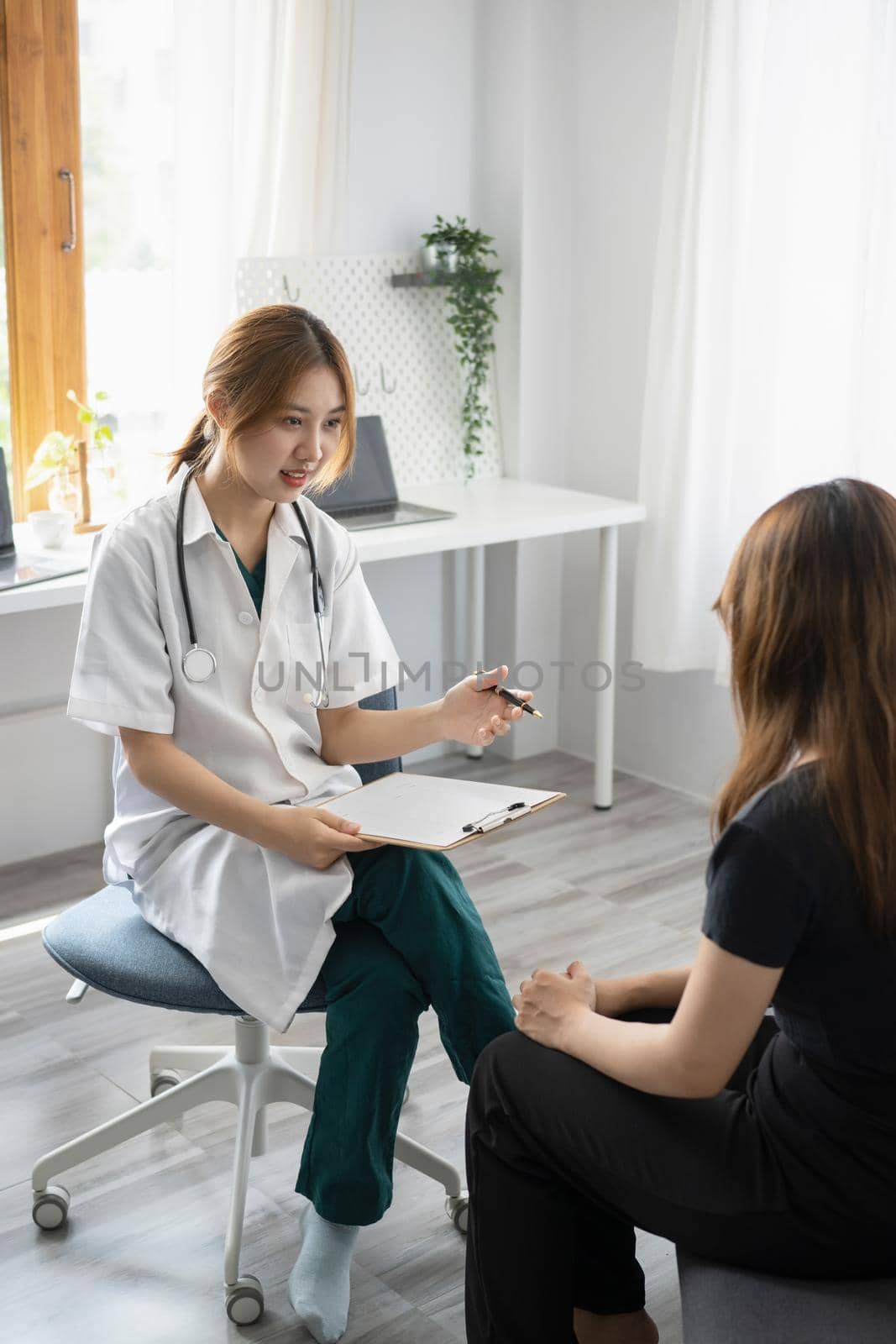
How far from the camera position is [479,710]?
1.85m

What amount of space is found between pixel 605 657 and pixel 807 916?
2047 mm

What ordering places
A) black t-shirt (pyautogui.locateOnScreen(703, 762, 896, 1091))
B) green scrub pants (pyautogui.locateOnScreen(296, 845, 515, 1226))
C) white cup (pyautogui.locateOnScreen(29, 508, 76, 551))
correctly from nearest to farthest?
black t-shirt (pyautogui.locateOnScreen(703, 762, 896, 1091)) < green scrub pants (pyautogui.locateOnScreen(296, 845, 515, 1226)) < white cup (pyautogui.locateOnScreen(29, 508, 76, 551))

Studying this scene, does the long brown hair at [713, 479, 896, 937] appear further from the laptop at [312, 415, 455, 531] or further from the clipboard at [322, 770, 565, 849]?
the laptop at [312, 415, 455, 531]

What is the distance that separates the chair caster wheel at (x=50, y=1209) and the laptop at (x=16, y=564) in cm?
97

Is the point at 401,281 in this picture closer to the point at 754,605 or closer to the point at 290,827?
the point at 290,827

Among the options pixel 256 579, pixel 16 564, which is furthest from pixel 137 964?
pixel 16 564

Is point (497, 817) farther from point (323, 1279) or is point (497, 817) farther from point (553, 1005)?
point (323, 1279)

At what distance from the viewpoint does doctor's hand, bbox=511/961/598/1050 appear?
1323 millimetres

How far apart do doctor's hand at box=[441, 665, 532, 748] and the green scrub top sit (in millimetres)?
268

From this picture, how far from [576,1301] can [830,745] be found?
69 cm

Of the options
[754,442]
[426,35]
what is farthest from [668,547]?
[426,35]

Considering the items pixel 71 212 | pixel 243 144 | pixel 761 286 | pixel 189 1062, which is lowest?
pixel 189 1062

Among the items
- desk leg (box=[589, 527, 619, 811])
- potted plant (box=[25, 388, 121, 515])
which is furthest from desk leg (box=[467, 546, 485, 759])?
potted plant (box=[25, 388, 121, 515])

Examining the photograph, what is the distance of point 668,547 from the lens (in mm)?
3111
